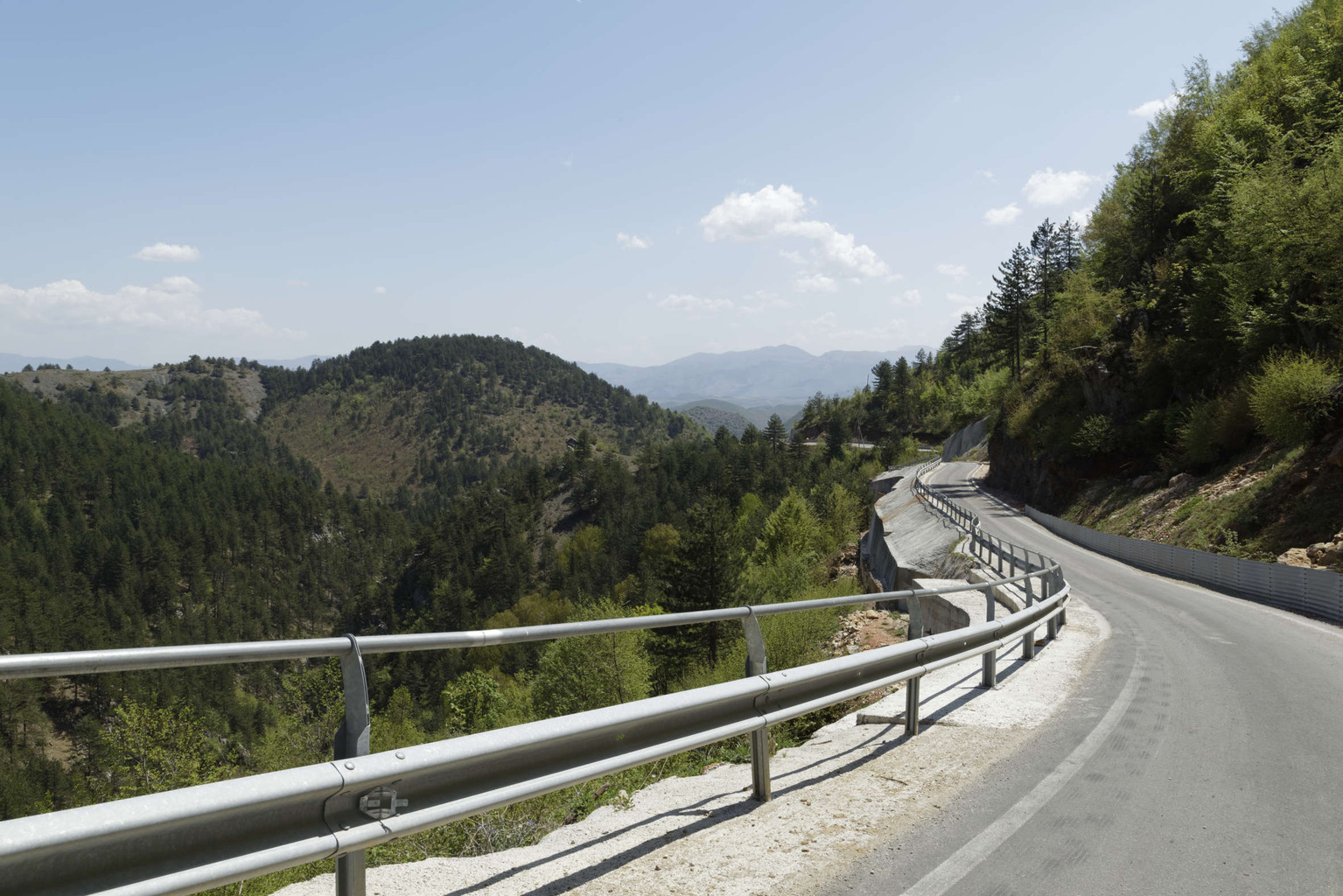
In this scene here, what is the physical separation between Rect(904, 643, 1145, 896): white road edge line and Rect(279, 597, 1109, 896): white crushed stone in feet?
1.23

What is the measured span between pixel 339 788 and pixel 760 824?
2.52m

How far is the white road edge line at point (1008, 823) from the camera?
3621 mm

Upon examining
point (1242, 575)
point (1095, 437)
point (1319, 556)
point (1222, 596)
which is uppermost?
point (1095, 437)

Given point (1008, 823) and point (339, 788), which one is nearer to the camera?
point (339, 788)

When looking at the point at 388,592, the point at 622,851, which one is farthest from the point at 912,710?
the point at 388,592

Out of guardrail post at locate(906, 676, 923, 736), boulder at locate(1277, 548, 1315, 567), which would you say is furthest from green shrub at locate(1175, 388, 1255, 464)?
guardrail post at locate(906, 676, 923, 736)

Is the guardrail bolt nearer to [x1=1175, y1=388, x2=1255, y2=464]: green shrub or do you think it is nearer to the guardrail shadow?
the guardrail shadow

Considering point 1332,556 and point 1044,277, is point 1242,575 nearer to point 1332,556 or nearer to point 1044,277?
point 1332,556

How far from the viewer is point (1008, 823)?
4359 mm

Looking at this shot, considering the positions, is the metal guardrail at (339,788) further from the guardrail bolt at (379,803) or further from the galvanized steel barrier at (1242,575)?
the galvanized steel barrier at (1242,575)

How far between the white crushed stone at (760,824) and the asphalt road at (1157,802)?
0.66ft

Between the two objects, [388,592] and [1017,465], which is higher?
[1017,465]

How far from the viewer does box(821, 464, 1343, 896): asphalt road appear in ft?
12.1

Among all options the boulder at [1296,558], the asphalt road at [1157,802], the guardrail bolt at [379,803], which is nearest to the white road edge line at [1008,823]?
the asphalt road at [1157,802]
